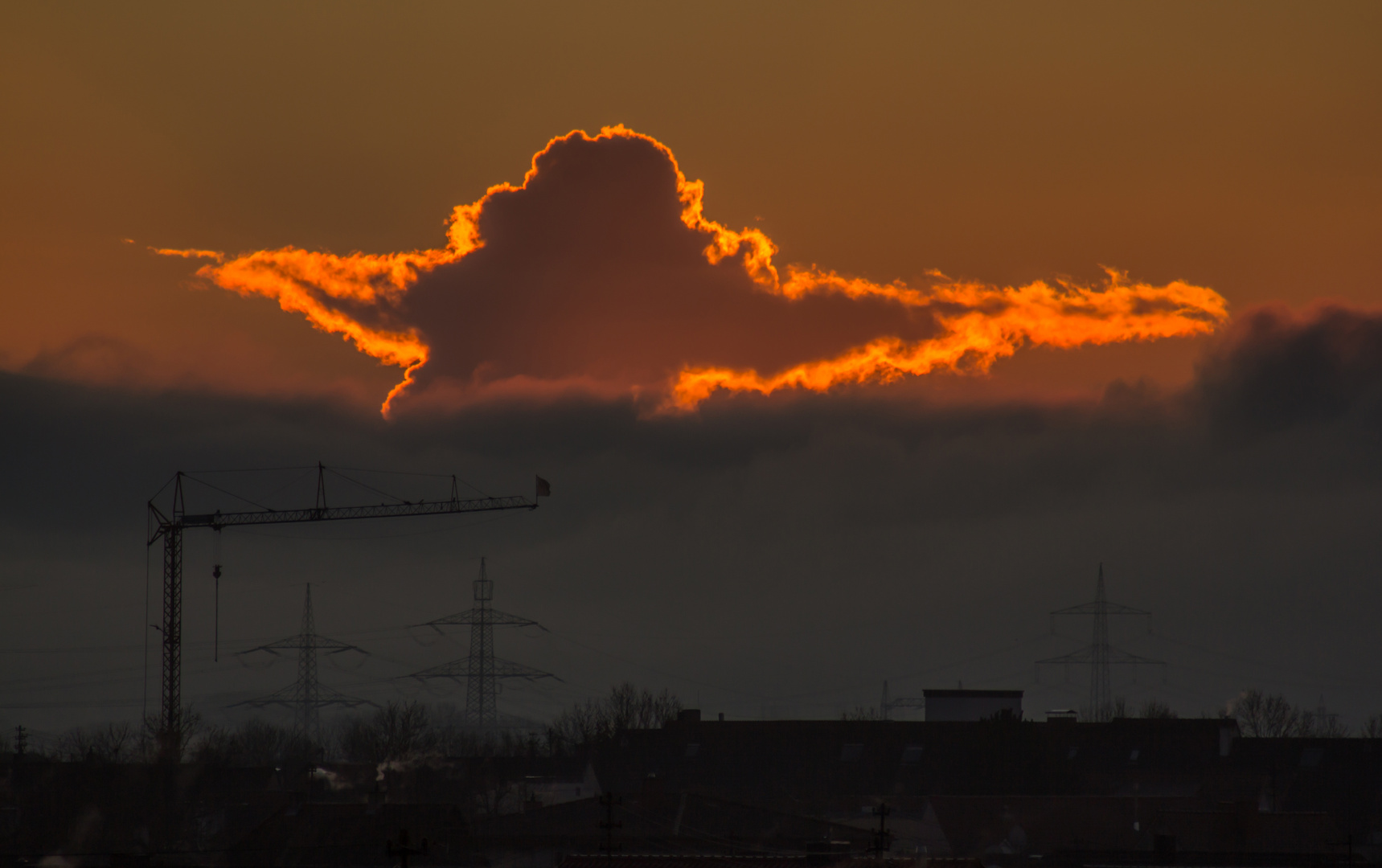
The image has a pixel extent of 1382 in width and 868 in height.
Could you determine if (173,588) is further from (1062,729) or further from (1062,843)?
(1062,843)

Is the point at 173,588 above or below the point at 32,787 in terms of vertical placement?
above

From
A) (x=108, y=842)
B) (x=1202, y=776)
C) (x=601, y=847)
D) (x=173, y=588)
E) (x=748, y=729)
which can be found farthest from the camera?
(x=173, y=588)

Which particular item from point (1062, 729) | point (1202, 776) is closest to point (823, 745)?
point (1062, 729)

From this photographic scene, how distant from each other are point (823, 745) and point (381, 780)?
36.5 m

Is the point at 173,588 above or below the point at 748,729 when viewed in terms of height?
above

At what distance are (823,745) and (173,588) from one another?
75878 mm

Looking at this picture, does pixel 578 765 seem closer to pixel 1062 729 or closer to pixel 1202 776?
pixel 1062 729

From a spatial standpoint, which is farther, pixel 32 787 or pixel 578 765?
pixel 578 765

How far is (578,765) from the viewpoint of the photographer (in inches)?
6368

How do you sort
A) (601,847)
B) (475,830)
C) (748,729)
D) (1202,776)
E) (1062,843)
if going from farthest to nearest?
(748,729), (1202,776), (1062,843), (475,830), (601,847)

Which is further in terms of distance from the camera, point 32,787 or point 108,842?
point 32,787

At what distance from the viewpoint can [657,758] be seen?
495 ft

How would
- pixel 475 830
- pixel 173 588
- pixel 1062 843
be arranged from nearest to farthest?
pixel 475 830
pixel 1062 843
pixel 173 588

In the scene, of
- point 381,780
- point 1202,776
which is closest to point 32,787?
point 381,780
